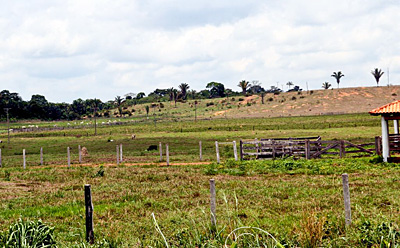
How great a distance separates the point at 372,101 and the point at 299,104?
23.7 meters

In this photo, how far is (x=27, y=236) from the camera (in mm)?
8133

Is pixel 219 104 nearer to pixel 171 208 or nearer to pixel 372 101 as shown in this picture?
pixel 372 101

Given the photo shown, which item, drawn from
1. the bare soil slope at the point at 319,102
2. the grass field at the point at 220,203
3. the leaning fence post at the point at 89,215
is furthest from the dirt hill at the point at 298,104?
the leaning fence post at the point at 89,215

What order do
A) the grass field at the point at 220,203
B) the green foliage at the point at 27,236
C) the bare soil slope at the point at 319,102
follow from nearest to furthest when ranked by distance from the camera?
the green foliage at the point at 27,236, the grass field at the point at 220,203, the bare soil slope at the point at 319,102

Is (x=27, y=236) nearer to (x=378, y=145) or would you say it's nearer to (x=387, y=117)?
(x=387, y=117)

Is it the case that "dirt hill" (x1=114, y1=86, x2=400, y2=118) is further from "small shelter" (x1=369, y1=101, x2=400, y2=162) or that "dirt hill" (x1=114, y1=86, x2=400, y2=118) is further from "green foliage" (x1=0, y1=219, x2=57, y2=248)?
"green foliage" (x1=0, y1=219, x2=57, y2=248)

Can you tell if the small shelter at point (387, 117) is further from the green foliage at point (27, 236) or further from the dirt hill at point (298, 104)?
the dirt hill at point (298, 104)

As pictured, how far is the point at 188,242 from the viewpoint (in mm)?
8641

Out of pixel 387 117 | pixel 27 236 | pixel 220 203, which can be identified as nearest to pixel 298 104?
pixel 387 117

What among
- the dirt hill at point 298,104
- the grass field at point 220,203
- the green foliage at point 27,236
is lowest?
the grass field at point 220,203

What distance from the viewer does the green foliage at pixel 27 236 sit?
7.84 meters

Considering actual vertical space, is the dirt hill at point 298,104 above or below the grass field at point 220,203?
above

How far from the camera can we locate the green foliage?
7840 millimetres

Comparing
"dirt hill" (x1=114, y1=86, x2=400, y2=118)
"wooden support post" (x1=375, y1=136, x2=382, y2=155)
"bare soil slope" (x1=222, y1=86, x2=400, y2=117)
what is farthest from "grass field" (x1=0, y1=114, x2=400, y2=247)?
"bare soil slope" (x1=222, y1=86, x2=400, y2=117)
